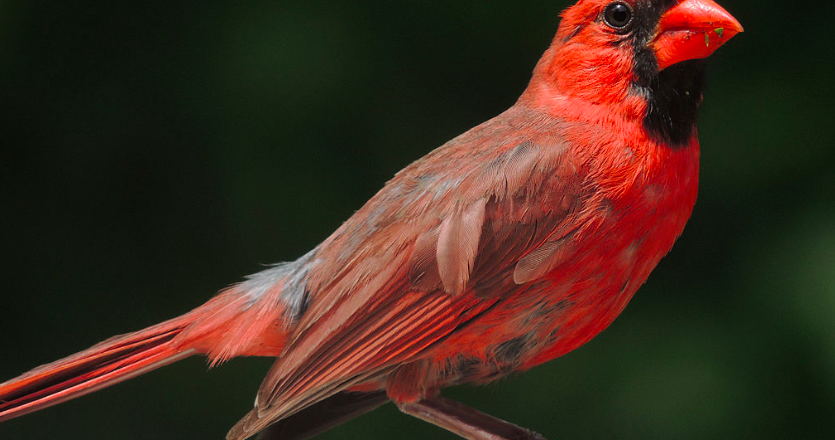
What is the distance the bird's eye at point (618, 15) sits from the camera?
163 cm

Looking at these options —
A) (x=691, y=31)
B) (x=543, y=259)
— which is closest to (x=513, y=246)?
(x=543, y=259)

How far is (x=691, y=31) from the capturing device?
1561 millimetres

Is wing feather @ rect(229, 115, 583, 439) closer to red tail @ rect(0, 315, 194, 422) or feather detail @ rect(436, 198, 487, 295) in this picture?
feather detail @ rect(436, 198, 487, 295)

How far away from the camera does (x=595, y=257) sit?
1566 millimetres

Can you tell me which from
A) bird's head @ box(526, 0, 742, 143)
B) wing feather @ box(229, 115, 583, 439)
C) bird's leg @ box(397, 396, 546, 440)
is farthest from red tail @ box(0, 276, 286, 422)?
bird's head @ box(526, 0, 742, 143)

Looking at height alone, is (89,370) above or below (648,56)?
below

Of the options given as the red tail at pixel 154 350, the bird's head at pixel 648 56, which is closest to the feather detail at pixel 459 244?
the bird's head at pixel 648 56

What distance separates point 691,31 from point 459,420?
87 cm

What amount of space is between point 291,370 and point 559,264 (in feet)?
1.78

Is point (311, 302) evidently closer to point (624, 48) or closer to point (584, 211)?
point (584, 211)

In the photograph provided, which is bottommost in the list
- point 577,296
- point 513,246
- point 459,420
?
point 459,420

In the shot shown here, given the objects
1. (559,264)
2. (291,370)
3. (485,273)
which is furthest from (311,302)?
(559,264)

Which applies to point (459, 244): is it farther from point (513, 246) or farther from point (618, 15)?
point (618, 15)

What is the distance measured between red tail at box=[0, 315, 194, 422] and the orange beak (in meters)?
1.12
